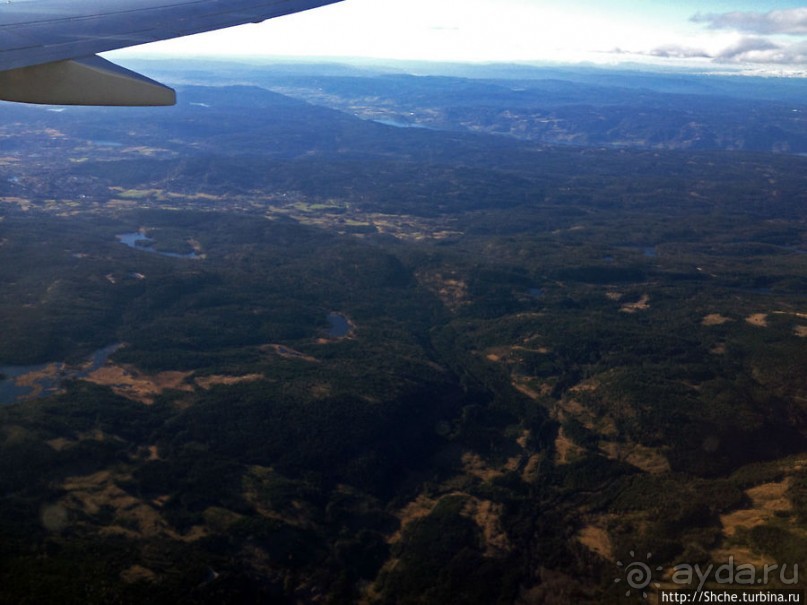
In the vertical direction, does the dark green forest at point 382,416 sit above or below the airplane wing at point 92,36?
below

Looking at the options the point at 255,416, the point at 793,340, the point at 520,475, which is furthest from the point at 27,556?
the point at 793,340

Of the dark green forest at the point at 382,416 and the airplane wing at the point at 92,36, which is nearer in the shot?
the airplane wing at the point at 92,36

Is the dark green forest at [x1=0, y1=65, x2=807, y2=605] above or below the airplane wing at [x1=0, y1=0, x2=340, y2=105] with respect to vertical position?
below

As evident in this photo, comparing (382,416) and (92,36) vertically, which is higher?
(92,36)

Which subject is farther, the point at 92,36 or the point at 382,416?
the point at 382,416

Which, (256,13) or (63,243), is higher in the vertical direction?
(256,13)

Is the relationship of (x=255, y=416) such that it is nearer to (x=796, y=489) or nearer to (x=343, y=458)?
(x=343, y=458)

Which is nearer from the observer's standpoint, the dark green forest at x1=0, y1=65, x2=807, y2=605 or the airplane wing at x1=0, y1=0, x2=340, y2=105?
the airplane wing at x1=0, y1=0, x2=340, y2=105

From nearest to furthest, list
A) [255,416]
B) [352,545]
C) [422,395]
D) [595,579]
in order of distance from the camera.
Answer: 1. [595,579]
2. [352,545]
3. [255,416]
4. [422,395]
